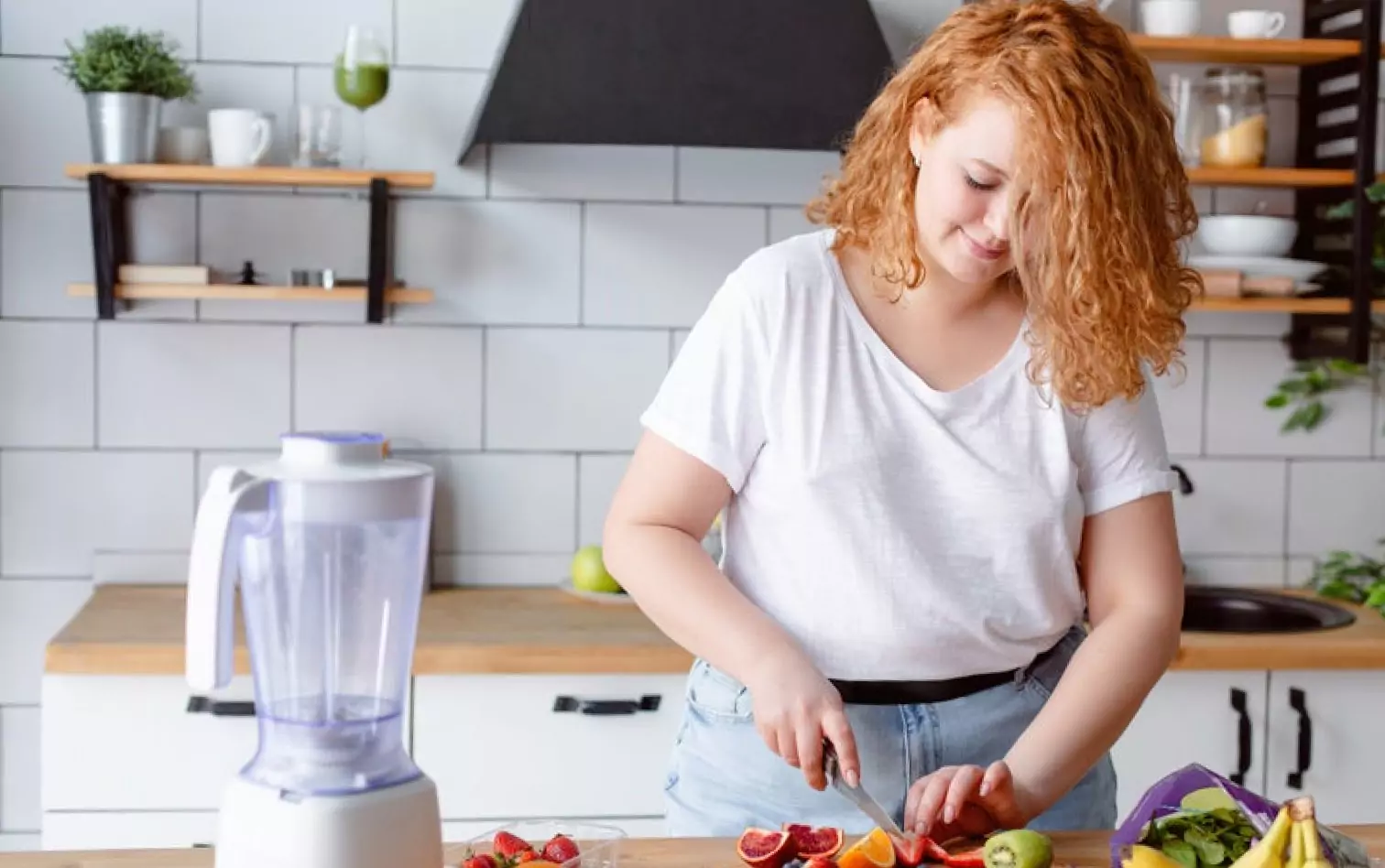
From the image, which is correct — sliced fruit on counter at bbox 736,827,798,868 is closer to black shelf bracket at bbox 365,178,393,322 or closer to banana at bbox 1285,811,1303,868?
banana at bbox 1285,811,1303,868

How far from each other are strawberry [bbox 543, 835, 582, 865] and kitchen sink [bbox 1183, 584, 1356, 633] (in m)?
1.61

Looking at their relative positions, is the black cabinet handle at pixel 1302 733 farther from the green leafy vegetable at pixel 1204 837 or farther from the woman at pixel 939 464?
the green leafy vegetable at pixel 1204 837

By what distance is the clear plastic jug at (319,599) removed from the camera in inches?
37.7

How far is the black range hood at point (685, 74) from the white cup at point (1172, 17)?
49cm

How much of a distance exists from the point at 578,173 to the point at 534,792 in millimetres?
979

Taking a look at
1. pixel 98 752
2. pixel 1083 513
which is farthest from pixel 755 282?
pixel 98 752

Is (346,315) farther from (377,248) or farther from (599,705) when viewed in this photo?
(599,705)

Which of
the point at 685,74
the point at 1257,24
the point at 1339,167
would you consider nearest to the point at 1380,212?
the point at 1339,167

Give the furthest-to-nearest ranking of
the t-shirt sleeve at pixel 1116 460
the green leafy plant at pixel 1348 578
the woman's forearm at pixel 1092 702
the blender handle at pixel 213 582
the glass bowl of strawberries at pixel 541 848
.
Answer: the green leafy plant at pixel 1348 578 → the t-shirt sleeve at pixel 1116 460 → the woman's forearm at pixel 1092 702 → the glass bowl of strawberries at pixel 541 848 → the blender handle at pixel 213 582

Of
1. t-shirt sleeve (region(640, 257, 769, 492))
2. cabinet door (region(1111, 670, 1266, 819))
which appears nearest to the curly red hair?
t-shirt sleeve (region(640, 257, 769, 492))

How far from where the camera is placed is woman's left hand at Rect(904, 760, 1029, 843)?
1.21 m

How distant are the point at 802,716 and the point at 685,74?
1.34 meters

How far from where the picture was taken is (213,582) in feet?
3.10

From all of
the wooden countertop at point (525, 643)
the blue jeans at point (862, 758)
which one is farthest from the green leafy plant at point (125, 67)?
the blue jeans at point (862, 758)
